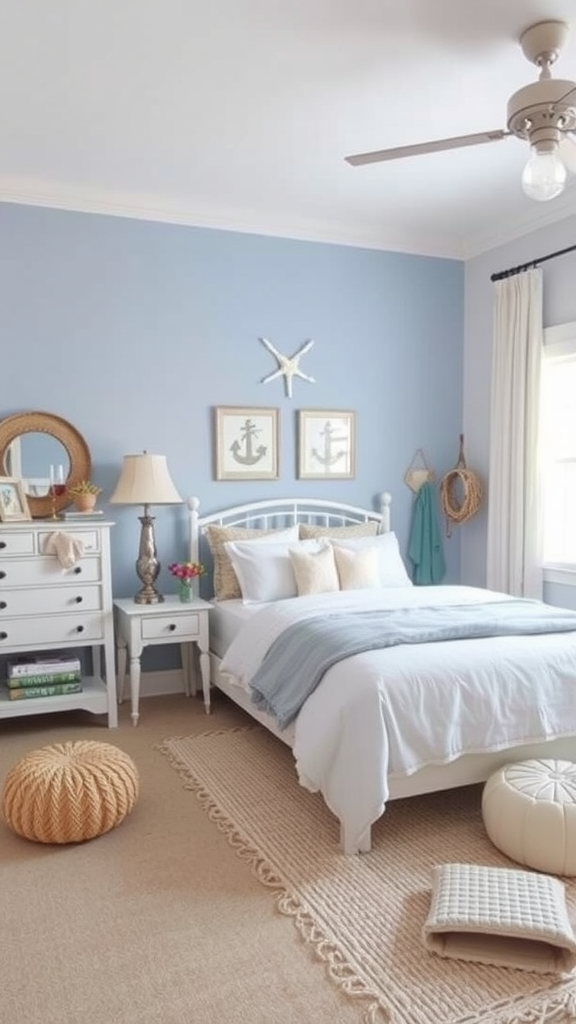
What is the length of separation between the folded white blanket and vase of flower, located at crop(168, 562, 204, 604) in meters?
2.37

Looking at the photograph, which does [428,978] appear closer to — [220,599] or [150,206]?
[220,599]

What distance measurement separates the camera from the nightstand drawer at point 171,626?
156 inches

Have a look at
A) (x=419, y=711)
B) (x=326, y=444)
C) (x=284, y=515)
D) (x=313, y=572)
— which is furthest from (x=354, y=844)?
(x=326, y=444)

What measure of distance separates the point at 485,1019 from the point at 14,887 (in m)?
1.47

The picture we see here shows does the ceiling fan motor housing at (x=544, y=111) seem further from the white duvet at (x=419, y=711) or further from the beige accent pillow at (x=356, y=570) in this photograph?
the beige accent pillow at (x=356, y=570)

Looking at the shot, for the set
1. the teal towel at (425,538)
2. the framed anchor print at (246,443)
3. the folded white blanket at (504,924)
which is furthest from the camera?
the teal towel at (425,538)

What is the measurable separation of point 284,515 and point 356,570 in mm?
830

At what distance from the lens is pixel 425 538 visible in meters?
5.16

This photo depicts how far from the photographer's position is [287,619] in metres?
3.42

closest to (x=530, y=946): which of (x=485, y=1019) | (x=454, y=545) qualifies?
(x=485, y=1019)

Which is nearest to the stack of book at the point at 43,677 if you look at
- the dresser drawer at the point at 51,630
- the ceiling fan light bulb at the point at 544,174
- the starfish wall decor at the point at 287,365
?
the dresser drawer at the point at 51,630

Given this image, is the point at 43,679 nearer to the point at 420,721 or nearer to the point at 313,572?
the point at 313,572

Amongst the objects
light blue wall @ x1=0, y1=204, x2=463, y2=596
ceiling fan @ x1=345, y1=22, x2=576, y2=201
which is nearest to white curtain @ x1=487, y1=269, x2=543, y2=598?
light blue wall @ x1=0, y1=204, x2=463, y2=596

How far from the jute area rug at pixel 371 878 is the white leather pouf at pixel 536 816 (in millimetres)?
90
